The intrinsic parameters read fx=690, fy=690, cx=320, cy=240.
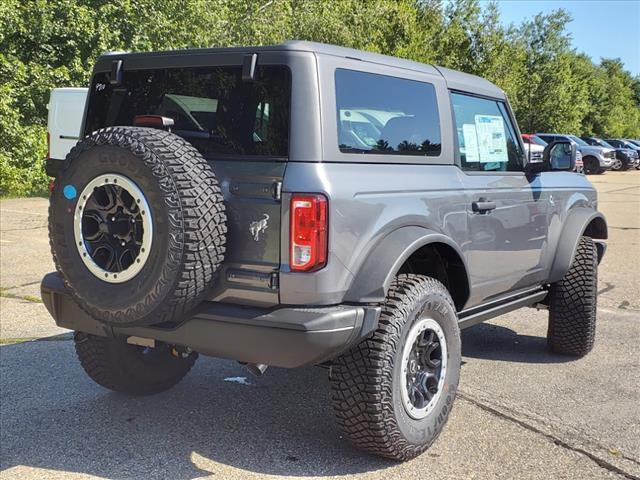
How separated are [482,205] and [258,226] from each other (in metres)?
1.55

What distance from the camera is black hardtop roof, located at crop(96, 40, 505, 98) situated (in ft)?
10.3

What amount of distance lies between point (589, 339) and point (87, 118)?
3.77m

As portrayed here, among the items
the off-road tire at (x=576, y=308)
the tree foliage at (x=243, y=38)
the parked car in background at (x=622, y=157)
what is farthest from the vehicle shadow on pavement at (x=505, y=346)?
the parked car in background at (x=622, y=157)

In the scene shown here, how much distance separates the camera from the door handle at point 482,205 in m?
3.90

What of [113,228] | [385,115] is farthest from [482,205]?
[113,228]

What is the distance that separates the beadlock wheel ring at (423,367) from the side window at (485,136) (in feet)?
3.52

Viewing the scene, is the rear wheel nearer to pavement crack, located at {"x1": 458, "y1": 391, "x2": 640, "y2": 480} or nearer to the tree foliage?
the tree foliage

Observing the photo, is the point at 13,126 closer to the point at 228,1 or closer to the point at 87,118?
the point at 228,1

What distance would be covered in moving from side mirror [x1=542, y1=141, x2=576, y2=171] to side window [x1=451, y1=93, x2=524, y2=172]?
0.18 metres

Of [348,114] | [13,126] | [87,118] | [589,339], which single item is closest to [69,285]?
[87,118]

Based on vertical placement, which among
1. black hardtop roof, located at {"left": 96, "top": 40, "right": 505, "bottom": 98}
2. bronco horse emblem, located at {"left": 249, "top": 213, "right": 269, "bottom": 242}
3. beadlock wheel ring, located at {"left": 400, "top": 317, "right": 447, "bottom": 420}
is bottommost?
beadlock wheel ring, located at {"left": 400, "top": 317, "right": 447, "bottom": 420}

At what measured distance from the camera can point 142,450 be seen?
11.4 feet

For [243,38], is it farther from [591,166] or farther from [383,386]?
[591,166]

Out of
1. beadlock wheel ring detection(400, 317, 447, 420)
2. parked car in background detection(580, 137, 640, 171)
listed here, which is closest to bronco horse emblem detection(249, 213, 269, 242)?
beadlock wheel ring detection(400, 317, 447, 420)
